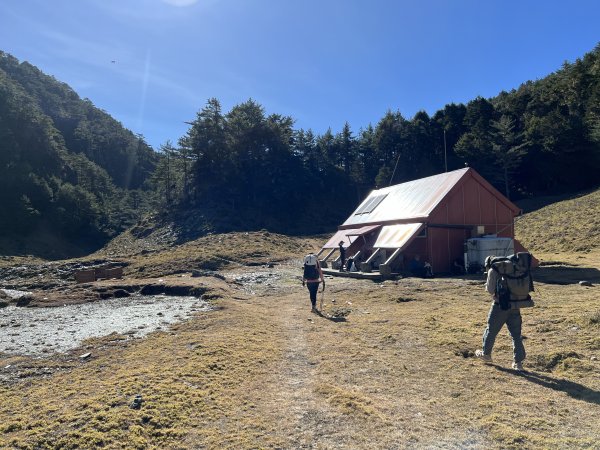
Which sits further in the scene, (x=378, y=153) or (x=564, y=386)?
(x=378, y=153)

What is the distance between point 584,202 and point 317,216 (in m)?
38.7

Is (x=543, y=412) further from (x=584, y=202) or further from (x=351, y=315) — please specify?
(x=584, y=202)

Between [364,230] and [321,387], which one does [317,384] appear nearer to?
[321,387]

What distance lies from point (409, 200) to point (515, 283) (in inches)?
760

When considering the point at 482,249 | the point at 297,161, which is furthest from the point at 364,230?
the point at 297,161

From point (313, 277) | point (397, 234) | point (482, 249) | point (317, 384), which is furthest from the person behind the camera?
point (397, 234)

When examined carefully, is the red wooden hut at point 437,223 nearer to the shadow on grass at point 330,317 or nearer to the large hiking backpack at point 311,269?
the large hiking backpack at point 311,269

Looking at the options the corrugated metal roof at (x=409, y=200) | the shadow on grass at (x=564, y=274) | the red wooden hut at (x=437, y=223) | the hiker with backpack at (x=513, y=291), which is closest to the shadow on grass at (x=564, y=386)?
the hiker with backpack at (x=513, y=291)

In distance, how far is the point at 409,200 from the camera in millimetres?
25938

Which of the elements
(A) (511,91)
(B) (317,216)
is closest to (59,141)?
(B) (317,216)

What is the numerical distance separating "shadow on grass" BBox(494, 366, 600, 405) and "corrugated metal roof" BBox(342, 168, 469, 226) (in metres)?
16.2

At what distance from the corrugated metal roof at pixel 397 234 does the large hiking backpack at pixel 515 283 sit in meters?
14.1

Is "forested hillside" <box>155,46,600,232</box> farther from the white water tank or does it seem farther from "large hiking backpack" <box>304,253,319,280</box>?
"large hiking backpack" <box>304,253,319,280</box>

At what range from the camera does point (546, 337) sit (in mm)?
8570
